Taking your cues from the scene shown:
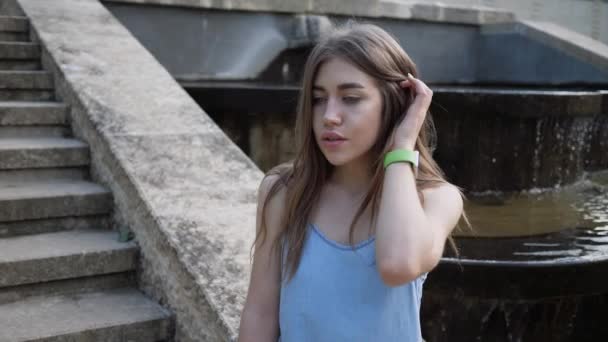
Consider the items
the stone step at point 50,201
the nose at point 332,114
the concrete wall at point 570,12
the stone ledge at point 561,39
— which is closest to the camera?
the nose at point 332,114

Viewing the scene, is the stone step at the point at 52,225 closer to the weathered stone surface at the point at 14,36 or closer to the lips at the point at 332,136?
the lips at the point at 332,136

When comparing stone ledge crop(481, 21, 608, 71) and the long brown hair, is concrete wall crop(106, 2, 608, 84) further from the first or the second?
the long brown hair

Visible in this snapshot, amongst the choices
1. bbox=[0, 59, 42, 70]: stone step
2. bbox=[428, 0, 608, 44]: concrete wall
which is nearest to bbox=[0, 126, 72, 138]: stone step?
bbox=[0, 59, 42, 70]: stone step

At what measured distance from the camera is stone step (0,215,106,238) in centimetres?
303

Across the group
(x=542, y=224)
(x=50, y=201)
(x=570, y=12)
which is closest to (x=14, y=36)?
(x=50, y=201)

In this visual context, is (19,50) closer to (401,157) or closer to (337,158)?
(337,158)

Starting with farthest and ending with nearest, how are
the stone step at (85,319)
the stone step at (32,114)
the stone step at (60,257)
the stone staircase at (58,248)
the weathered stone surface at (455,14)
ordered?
the weathered stone surface at (455,14) → the stone step at (32,114) → the stone step at (60,257) → the stone staircase at (58,248) → the stone step at (85,319)

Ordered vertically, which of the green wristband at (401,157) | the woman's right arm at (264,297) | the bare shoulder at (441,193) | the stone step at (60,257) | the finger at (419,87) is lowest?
the stone step at (60,257)

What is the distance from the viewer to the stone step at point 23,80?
13.4 feet

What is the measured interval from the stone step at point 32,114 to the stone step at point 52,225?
0.84 m

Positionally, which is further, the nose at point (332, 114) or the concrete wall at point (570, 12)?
the concrete wall at point (570, 12)

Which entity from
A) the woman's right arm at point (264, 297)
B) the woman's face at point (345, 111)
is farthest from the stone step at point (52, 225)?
the woman's face at point (345, 111)

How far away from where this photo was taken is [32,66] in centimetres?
449

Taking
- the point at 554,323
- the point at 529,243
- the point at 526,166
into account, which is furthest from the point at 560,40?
the point at 554,323
